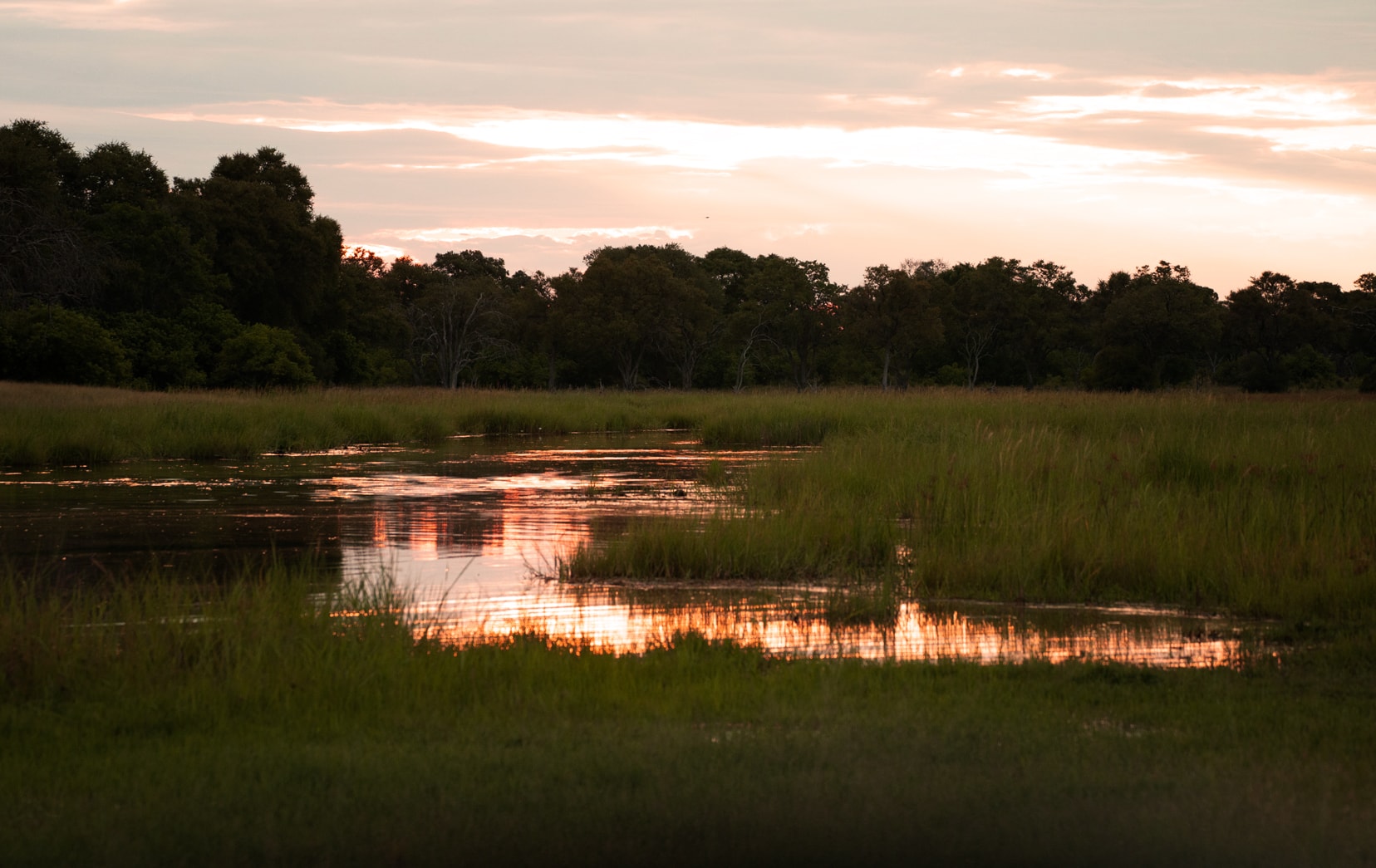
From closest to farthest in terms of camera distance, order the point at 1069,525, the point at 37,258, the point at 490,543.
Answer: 1. the point at 1069,525
2. the point at 490,543
3. the point at 37,258

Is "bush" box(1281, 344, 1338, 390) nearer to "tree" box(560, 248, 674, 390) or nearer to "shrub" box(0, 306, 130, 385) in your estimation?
"tree" box(560, 248, 674, 390)

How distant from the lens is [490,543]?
500 inches

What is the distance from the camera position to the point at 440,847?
414 centimetres

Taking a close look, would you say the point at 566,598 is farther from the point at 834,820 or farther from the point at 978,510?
the point at 834,820

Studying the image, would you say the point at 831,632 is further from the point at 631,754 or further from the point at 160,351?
the point at 160,351

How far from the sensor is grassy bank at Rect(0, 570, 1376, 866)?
418cm

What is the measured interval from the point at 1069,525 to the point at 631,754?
625cm

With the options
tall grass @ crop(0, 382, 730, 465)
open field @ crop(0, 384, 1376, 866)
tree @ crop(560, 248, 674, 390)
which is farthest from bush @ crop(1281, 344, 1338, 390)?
open field @ crop(0, 384, 1376, 866)

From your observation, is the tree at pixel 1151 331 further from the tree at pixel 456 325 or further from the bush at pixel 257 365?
A: the bush at pixel 257 365

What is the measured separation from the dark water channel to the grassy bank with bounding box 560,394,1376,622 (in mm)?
542

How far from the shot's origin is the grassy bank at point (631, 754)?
13.7 feet

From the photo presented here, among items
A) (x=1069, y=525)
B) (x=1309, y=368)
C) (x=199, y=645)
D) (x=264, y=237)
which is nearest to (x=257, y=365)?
(x=264, y=237)

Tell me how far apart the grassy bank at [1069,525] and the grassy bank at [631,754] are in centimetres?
218

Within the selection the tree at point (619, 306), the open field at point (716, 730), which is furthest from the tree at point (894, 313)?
the open field at point (716, 730)
